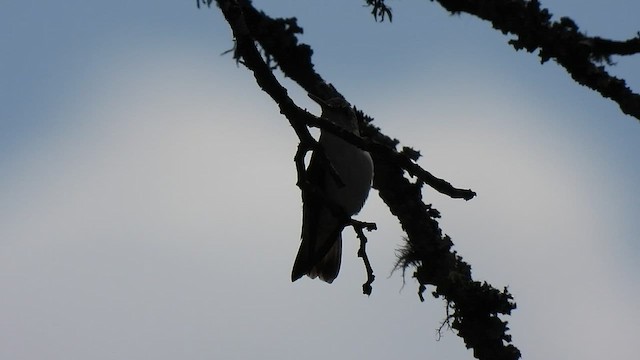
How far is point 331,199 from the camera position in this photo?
16.1 feet

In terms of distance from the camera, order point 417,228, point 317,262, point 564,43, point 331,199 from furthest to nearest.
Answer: point 317,262 < point 331,199 < point 417,228 < point 564,43

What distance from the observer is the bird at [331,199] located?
5.00 meters

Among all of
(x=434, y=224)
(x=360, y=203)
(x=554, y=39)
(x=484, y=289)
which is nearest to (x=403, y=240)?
(x=434, y=224)

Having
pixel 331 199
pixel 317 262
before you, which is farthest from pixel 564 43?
pixel 317 262

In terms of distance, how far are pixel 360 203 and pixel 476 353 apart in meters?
1.61

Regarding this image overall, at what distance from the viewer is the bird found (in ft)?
16.4

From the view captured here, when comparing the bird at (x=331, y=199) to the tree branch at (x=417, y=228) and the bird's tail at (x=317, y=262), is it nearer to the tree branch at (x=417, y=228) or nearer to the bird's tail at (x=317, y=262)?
the bird's tail at (x=317, y=262)

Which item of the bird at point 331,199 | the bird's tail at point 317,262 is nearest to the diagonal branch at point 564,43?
the bird at point 331,199

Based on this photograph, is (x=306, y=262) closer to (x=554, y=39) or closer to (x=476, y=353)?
(x=476, y=353)

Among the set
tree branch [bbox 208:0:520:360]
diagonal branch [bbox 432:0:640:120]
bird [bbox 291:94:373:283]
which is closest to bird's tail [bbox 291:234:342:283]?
bird [bbox 291:94:373:283]

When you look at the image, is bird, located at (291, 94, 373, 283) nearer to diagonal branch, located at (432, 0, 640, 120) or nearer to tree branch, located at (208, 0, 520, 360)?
tree branch, located at (208, 0, 520, 360)

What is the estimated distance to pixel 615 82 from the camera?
3.72 m

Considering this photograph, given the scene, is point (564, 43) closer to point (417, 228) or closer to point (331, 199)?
point (417, 228)

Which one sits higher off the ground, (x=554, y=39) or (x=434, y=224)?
(x=554, y=39)
